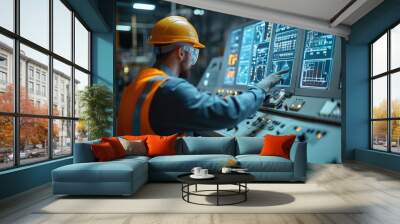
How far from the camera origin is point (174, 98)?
769 cm

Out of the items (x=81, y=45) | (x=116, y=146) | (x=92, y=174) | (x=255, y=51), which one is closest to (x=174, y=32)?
(x=255, y=51)

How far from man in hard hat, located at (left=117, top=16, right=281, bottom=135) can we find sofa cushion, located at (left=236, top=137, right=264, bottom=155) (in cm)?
148

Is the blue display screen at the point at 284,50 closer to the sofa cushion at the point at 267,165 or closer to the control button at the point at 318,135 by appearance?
the control button at the point at 318,135

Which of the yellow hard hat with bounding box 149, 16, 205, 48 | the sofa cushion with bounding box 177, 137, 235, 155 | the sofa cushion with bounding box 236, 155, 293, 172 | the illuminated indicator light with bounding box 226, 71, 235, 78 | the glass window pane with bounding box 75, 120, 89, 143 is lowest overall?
the sofa cushion with bounding box 236, 155, 293, 172

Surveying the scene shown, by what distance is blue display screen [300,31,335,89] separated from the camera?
7.97 m

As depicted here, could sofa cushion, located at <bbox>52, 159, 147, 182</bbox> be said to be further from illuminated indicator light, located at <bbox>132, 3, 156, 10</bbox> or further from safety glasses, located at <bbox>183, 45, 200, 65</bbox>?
A: illuminated indicator light, located at <bbox>132, 3, 156, 10</bbox>

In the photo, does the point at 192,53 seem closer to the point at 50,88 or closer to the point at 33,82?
the point at 50,88

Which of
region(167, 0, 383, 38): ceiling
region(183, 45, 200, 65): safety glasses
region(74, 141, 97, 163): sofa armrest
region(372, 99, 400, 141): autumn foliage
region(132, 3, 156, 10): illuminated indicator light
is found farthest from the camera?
region(132, 3, 156, 10): illuminated indicator light

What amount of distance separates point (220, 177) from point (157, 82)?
12.7ft

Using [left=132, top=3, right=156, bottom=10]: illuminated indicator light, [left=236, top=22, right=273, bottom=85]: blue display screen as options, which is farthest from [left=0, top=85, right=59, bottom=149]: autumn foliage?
[left=236, top=22, right=273, bottom=85]: blue display screen

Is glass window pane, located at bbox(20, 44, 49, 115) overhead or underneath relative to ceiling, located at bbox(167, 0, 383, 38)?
underneath

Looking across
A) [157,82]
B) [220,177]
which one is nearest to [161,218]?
[220,177]

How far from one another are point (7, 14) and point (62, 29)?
1877 mm

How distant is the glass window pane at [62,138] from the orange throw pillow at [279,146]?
10.9 ft
